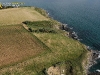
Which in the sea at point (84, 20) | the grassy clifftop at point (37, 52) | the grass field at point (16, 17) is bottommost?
the sea at point (84, 20)

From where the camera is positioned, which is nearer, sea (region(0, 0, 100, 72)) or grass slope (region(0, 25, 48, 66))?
grass slope (region(0, 25, 48, 66))

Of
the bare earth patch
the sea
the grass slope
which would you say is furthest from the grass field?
the sea

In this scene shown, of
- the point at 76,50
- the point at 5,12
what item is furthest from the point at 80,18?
the point at 76,50

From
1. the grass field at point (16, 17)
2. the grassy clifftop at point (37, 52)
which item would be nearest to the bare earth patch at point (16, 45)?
the grassy clifftop at point (37, 52)

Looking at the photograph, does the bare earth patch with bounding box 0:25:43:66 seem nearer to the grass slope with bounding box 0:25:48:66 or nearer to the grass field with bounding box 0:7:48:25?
the grass slope with bounding box 0:25:48:66

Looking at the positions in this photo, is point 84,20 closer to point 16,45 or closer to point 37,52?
point 16,45

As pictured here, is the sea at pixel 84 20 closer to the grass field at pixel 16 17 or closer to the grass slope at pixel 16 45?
the grass field at pixel 16 17

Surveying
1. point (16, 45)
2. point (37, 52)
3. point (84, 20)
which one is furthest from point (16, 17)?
point (37, 52)

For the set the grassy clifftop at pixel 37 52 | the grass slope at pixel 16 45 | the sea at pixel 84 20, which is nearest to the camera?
the grassy clifftop at pixel 37 52
